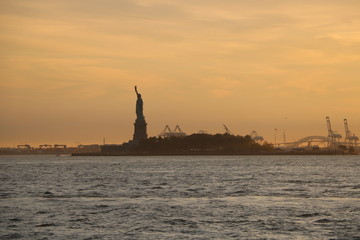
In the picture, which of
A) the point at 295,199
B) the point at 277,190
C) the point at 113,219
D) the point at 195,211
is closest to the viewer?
the point at 113,219

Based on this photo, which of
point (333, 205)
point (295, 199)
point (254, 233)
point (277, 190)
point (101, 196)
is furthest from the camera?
point (277, 190)

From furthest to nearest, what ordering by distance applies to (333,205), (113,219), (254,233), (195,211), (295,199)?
(295,199) → (333,205) → (195,211) → (113,219) → (254,233)

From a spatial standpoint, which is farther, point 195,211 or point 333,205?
point 333,205

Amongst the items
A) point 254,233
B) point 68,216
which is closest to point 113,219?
point 68,216

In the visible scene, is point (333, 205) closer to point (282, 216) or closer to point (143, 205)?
point (282, 216)

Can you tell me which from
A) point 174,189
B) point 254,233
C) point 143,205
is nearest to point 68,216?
point 143,205

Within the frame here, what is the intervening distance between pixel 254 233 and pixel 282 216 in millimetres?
7432

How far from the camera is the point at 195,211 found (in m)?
47.7

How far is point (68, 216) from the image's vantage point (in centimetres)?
4497

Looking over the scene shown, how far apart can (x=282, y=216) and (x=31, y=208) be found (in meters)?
18.5

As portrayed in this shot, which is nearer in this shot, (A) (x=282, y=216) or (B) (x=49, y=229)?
(B) (x=49, y=229)

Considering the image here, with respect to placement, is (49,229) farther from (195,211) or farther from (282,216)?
(282,216)

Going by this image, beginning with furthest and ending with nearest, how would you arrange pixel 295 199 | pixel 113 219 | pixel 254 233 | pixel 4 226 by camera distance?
pixel 295 199 → pixel 113 219 → pixel 4 226 → pixel 254 233

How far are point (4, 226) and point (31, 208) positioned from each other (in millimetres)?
9766
